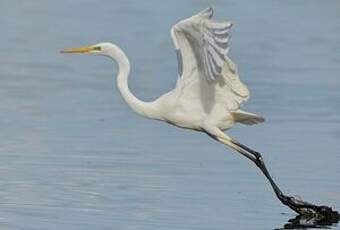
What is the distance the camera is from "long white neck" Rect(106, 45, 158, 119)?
1298 cm

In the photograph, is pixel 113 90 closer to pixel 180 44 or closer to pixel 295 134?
pixel 295 134

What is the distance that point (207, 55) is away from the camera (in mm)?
12266

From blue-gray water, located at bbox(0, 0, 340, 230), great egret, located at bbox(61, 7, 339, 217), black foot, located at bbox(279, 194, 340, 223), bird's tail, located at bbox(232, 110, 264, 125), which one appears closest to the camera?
blue-gray water, located at bbox(0, 0, 340, 230)

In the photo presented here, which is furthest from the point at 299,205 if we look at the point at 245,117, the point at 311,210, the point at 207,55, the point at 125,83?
the point at 125,83

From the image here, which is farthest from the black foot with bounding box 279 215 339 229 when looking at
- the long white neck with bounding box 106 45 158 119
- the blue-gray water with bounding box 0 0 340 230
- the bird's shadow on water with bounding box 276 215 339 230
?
the long white neck with bounding box 106 45 158 119

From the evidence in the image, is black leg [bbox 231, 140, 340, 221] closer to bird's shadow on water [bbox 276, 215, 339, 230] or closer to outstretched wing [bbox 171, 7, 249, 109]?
bird's shadow on water [bbox 276, 215, 339, 230]

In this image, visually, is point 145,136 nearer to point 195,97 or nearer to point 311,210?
point 195,97

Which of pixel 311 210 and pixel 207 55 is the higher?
pixel 207 55

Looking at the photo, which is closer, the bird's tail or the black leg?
the black leg

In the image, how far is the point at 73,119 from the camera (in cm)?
1608

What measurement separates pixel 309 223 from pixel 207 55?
1730mm

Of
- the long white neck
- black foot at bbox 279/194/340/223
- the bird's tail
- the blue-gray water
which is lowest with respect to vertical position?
the blue-gray water

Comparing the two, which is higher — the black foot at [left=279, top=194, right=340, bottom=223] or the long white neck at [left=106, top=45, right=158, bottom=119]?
the long white neck at [left=106, top=45, right=158, bottom=119]

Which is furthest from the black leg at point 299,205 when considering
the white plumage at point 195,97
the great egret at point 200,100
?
the white plumage at point 195,97
